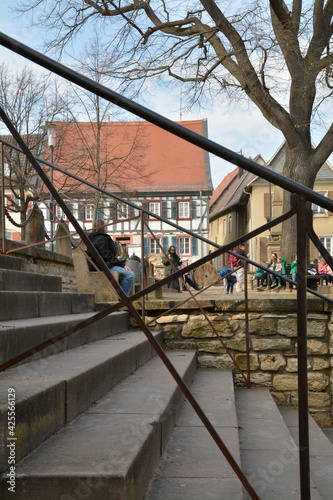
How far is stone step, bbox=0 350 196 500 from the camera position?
1.83 meters

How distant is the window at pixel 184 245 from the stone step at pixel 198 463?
32.5 metres

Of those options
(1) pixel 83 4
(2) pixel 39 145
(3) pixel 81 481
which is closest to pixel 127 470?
(3) pixel 81 481

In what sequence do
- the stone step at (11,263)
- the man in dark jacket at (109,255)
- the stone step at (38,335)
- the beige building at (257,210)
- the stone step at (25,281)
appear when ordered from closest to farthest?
the stone step at (38,335) → the stone step at (25,281) → the stone step at (11,263) → the man in dark jacket at (109,255) → the beige building at (257,210)

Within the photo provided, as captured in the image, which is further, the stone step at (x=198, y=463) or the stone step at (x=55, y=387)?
the stone step at (x=198, y=463)

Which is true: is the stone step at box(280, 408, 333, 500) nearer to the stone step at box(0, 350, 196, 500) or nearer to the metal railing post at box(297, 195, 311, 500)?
the stone step at box(0, 350, 196, 500)

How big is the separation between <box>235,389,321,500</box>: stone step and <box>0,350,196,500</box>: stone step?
1.70 feet

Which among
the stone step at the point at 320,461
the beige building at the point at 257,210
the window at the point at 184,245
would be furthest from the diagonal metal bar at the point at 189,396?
the window at the point at 184,245

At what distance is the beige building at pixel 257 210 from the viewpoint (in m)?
29.2

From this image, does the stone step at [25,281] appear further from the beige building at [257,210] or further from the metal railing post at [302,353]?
the beige building at [257,210]

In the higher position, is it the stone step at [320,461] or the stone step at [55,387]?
the stone step at [55,387]

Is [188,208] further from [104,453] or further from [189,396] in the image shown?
[189,396]

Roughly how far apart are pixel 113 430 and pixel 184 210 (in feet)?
113

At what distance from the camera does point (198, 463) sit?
2684 mm

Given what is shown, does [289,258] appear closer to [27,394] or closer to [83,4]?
[83,4]
